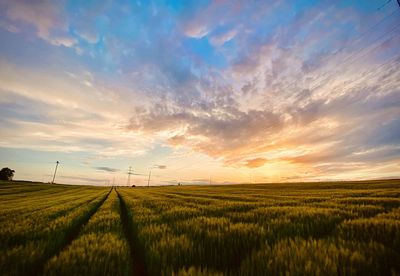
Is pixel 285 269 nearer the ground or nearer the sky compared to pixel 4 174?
nearer the ground

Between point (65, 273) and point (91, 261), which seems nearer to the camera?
point (65, 273)

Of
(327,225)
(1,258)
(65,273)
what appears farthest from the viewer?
(327,225)

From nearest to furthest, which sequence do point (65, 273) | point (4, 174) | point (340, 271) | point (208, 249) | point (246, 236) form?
1. point (340, 271)
2. point (65, 273)
3. point (208, 249)
4. point (246, 236)
5. point (4, 174)

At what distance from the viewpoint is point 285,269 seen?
221cm

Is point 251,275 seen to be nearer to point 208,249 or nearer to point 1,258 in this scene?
point 208,249

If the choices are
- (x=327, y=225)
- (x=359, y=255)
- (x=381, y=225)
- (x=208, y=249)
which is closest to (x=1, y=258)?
(x=208, y=249)

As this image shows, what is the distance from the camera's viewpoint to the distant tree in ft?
437

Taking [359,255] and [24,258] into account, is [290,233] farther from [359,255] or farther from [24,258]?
[24,258]

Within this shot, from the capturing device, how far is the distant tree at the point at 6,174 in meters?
133

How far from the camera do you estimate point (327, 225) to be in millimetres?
4734

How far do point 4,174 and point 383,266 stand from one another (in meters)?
187

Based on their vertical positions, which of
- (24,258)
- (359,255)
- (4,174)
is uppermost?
(4,174)

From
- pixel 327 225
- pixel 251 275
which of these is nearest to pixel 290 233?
pixel 327 225

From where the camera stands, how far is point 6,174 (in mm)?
135375
